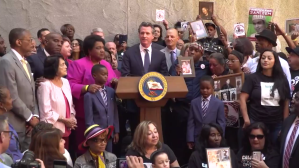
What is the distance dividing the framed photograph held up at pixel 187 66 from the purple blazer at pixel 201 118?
0.41m

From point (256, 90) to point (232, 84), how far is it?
0.59m

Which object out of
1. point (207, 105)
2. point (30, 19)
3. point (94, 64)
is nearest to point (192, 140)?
point (207, 105)

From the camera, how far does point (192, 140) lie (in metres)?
8.72

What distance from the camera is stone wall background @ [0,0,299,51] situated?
495 inches

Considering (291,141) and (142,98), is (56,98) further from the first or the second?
(291,141)

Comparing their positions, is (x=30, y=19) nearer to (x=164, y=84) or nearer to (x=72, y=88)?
(x=72, y=88)

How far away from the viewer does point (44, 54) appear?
880 centimetres

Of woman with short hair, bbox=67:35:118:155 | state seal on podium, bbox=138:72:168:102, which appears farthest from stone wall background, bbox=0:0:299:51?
state seal on podium, bbox=138:72:168:102

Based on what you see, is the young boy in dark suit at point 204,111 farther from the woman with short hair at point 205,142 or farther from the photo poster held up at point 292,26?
the photo poster held up at point 292,26

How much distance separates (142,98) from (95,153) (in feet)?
3.81

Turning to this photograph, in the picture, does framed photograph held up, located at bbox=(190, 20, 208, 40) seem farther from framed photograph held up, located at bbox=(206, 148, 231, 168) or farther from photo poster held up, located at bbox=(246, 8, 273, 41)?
framed photograph held up, located at bbox=(206, 148, 231, 168)

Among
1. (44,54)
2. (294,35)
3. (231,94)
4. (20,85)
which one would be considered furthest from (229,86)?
(20,85)

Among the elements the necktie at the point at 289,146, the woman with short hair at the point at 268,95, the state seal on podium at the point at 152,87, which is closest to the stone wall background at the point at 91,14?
the state seal on podium at the point at 152,87

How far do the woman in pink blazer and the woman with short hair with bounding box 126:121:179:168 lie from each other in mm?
1023
